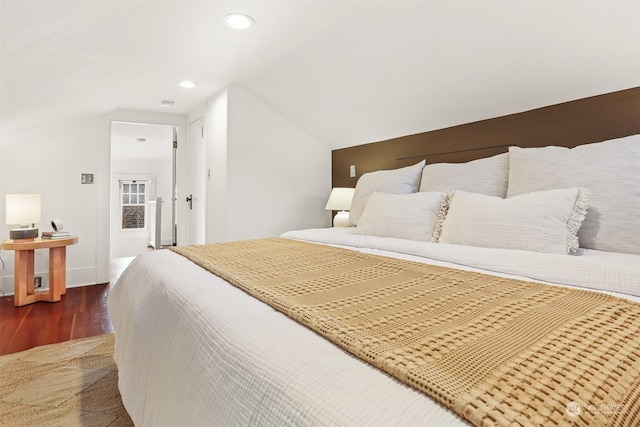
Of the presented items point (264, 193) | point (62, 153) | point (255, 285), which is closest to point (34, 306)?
point (62, 153)

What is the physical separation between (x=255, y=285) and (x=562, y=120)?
1.96 metres

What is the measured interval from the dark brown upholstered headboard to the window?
21.5 ft

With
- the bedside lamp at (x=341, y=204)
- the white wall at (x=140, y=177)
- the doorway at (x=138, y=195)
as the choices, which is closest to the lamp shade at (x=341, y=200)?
the bedside lamp at (x=341, y=204)

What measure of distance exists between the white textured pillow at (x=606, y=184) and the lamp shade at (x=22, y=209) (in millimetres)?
3858

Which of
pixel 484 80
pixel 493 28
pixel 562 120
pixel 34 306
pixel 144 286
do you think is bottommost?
pixel 34 306

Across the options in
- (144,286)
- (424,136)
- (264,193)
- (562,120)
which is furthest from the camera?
(264,193)

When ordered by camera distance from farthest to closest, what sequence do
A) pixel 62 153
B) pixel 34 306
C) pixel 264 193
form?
pixel 62 153
pixel 264 193
pixel 34 306

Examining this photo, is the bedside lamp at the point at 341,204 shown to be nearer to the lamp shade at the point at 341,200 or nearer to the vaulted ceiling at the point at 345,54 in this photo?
the lamp shade at the point at 341,200

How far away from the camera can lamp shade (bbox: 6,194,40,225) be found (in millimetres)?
2928

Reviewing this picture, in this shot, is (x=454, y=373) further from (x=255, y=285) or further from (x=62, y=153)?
(x=62, y=153)

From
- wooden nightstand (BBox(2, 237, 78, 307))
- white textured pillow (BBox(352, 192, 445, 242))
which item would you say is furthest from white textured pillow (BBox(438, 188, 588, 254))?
wooden nightstand (BBox(2, 237, 78, 307))

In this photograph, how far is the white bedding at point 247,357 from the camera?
451mm

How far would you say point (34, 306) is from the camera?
9.64 feet

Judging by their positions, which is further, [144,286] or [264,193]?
[264,193]
